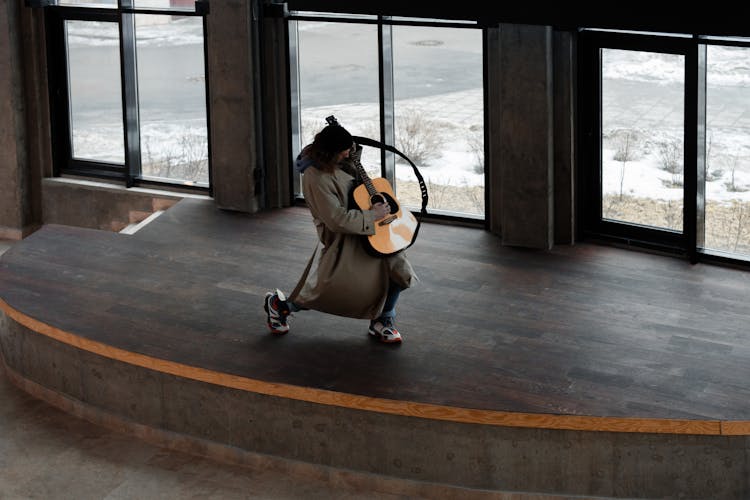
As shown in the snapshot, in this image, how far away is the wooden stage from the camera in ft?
20.2

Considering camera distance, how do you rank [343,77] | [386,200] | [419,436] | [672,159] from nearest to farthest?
[419,436] < [386,200] < [672,159] < [343,77]

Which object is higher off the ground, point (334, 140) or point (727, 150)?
point (334, 140)

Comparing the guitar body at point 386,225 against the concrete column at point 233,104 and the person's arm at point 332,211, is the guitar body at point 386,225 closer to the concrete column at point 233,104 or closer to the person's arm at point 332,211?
the person's arm at point 332,211

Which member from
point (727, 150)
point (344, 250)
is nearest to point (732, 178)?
point (727, 150)

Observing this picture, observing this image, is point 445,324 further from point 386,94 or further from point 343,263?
point 386,94

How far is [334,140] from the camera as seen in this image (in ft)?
20.6

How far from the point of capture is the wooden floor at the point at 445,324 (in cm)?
619

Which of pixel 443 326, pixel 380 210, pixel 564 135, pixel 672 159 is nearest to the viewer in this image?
pixel 380 210

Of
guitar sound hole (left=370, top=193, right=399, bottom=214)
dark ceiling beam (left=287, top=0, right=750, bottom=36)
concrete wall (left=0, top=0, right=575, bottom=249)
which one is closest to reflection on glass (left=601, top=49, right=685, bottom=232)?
concrete wall (left=0, top=0, right=575, bottom=249)

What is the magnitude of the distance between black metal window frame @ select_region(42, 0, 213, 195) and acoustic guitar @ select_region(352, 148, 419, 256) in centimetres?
423

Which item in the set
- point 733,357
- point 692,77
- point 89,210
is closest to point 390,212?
point 733,357

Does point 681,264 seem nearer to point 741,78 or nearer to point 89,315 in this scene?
point 741,78

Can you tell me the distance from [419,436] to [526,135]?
3276mm

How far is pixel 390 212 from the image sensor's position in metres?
6.52
